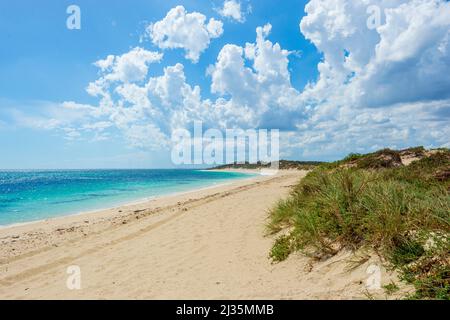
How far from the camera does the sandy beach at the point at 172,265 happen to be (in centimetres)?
479

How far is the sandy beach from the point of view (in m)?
4.79

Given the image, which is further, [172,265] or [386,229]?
[172,265]

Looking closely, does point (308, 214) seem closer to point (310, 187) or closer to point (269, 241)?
point (269, 241)

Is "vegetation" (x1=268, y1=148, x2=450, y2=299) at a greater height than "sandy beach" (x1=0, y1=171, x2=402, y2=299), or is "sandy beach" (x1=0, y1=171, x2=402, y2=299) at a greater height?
"vegetation" (x1=268, y1=148, x2=450, y2=299)

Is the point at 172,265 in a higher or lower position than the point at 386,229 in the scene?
lower

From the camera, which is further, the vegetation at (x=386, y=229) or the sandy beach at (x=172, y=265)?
the sandy beach at (x=172, y=265)

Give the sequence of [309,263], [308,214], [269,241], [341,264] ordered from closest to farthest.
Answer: [341,264] → [309,263] → [308,214] → [269,241]

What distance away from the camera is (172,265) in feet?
22.2

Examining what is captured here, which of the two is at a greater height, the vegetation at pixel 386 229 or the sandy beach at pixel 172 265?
the vegetation at pixel 386 229

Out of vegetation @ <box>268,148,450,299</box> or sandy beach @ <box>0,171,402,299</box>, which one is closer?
vegetation @ <box>268,148,450,299</box>
